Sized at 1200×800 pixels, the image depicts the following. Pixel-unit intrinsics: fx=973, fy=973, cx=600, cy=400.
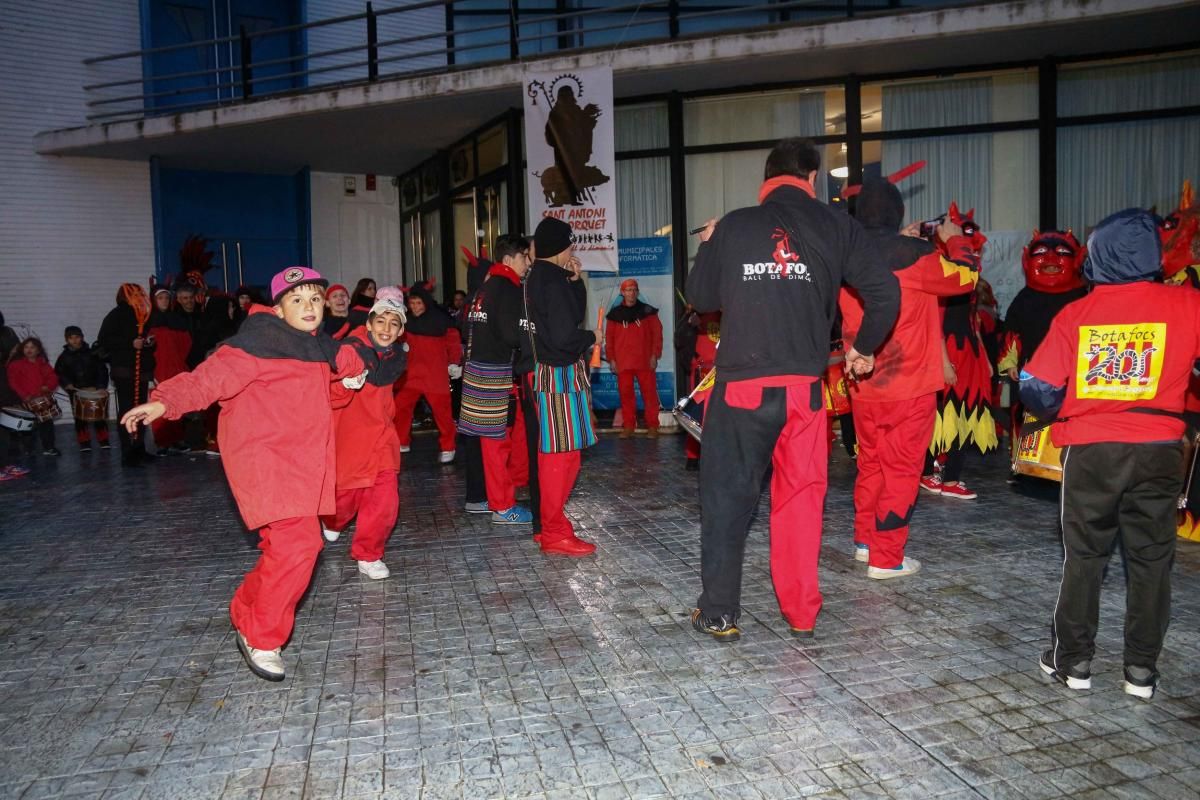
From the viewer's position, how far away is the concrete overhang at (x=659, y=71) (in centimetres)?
966

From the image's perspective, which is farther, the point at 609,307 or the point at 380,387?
the point at 609,307

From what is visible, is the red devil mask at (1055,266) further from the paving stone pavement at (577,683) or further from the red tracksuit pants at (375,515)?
the red tracksuit pants at (375,515)

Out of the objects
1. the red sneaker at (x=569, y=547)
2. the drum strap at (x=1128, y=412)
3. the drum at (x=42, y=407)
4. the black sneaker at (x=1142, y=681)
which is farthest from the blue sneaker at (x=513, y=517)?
the drum at (x=42, y=407)

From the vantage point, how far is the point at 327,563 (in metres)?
6.12

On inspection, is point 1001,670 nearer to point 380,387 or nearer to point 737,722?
point 737,722

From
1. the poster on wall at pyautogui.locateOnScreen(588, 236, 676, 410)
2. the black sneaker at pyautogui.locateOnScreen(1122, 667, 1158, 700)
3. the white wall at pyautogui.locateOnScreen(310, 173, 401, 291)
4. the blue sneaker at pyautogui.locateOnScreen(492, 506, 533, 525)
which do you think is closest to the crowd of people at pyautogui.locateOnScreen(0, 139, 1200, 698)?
the black sneaker at pyautogui.locateOnScreen(1122, 667, 1158, 700)

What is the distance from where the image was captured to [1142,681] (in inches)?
143

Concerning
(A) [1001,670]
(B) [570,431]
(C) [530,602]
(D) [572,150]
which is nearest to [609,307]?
(D) [572,150]

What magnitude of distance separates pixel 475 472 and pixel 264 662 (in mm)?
3389

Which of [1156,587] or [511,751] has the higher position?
[1156,587]

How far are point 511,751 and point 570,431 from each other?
275cm

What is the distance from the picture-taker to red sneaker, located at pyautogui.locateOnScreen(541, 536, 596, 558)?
6.09 metres

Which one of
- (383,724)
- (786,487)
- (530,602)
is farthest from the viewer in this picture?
(530,602)

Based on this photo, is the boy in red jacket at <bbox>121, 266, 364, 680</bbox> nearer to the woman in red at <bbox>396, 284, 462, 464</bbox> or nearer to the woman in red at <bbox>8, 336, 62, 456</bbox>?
the woman in red at <bbox>396, 284, 462, 464</bbox>
